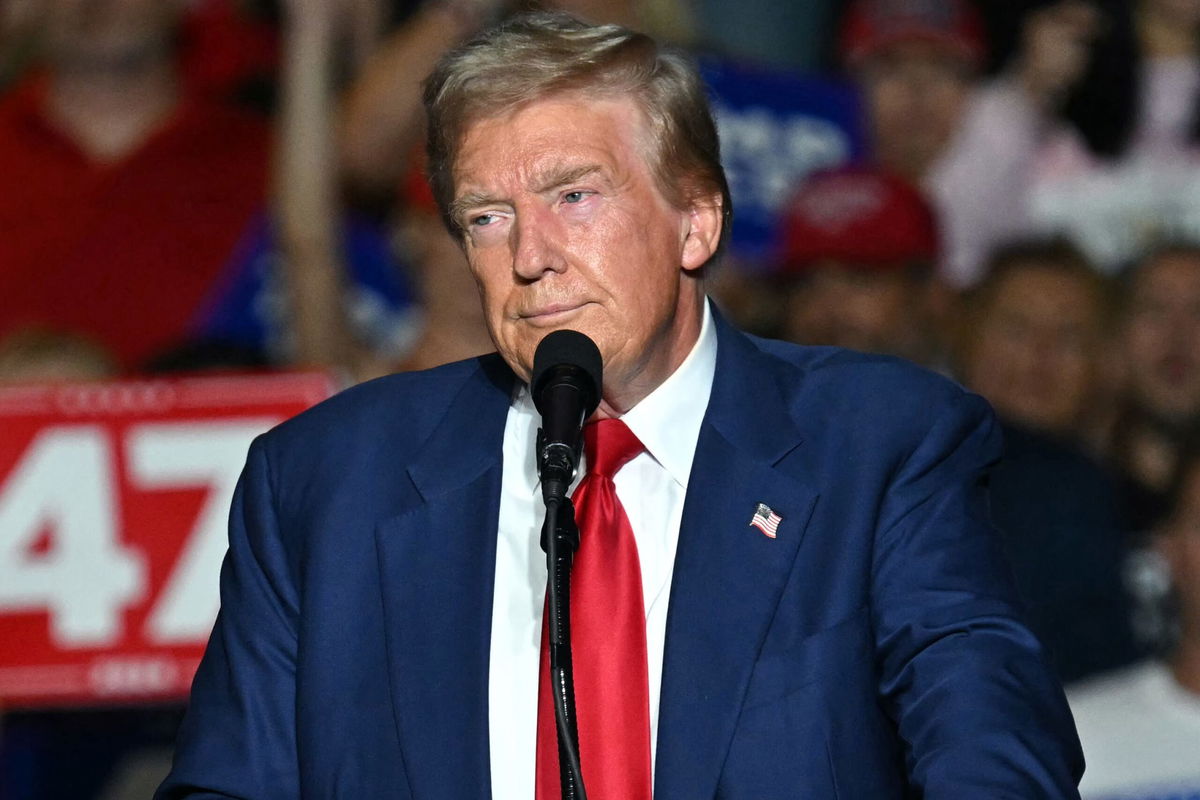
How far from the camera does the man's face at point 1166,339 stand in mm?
4781

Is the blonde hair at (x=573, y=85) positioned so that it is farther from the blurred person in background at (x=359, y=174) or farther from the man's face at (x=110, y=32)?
the man's face at (x=110, y=32)

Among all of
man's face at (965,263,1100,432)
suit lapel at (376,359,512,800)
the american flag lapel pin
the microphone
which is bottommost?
man's face at (965,263,1100,432)

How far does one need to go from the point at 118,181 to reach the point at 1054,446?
261cm

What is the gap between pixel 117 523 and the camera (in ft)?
12.4

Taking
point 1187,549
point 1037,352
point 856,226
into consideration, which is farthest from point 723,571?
point 856,226

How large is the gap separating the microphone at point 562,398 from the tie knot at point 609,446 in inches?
9.8

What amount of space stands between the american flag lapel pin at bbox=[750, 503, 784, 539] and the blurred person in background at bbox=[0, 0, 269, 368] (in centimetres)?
296

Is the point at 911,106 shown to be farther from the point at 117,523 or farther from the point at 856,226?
the point at 117,523

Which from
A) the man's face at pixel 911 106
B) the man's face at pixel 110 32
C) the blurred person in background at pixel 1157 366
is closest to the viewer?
the blurred person in background at pixel 1157 366

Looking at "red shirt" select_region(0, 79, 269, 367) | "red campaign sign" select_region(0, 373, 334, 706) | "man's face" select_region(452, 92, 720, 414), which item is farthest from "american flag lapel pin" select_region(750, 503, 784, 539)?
"red shirt" select_region(0, 79, 269, 367)

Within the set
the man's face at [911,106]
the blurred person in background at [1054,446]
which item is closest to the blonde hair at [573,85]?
the blurred person in background at [1054,446]

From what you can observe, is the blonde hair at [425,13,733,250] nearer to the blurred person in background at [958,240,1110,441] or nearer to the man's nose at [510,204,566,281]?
the man's nose at [510,204,566,281]

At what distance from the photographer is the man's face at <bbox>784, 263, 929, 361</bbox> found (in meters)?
4.86

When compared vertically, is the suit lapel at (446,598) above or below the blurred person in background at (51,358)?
above
